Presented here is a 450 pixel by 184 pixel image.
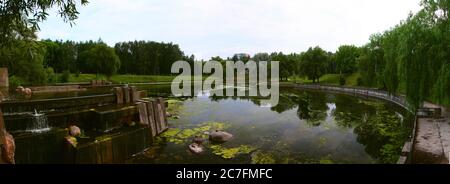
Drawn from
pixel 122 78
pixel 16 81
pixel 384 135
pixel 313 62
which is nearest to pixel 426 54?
pixel 384 135

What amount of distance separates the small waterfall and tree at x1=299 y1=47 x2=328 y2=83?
69048 millimetres

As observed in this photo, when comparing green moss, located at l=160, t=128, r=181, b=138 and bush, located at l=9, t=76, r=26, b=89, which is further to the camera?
bush, located at l=9, t=76, r=26, b=89

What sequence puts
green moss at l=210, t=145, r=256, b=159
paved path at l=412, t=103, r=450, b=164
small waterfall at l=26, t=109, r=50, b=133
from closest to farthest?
paved path at l=412, t=103, r=450, b=164
small waterfall at l=26, t=109, r=50, b=133
green moss at l=210, t=145, r=256, b=159

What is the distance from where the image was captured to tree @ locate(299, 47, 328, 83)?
258ft

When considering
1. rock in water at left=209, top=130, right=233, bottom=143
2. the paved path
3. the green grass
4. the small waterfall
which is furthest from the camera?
the green grass

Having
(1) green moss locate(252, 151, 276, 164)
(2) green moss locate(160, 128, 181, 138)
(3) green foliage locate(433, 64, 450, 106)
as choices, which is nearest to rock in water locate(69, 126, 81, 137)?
(2) green moss locate(160, 128, 181, 138)

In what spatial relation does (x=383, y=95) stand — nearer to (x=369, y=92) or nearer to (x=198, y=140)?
(x=369, y=92)

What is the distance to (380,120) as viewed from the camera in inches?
1150

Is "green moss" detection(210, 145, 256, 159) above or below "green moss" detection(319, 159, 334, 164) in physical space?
above

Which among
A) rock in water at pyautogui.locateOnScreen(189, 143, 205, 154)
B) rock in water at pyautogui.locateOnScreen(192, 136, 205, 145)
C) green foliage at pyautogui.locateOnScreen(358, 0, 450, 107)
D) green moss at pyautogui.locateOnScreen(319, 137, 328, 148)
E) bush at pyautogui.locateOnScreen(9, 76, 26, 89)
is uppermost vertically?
green foliage at pyautogui.locateOnScreen(358, 0, 450, 107)

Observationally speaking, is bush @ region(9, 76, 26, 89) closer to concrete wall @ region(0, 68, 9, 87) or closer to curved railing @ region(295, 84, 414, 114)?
concrete wall @ region(0, 68, 9, 87)
